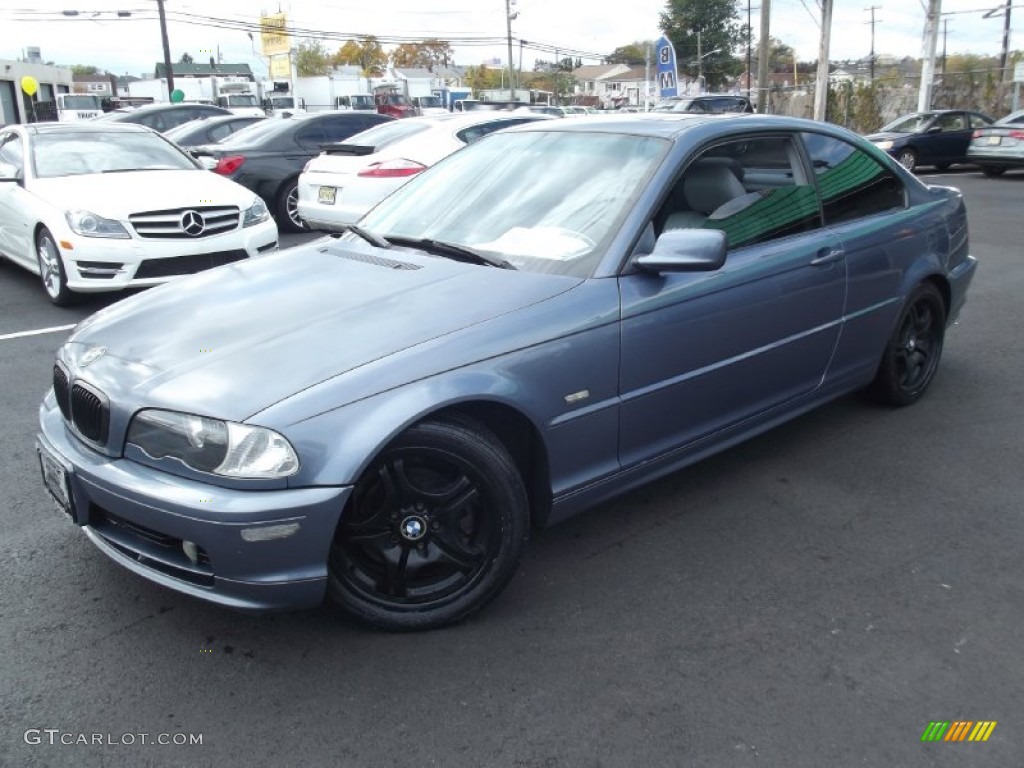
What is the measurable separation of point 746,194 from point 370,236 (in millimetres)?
1629

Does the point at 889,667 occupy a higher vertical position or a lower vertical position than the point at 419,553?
lower

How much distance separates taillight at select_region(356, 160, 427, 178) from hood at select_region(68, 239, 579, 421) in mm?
5789

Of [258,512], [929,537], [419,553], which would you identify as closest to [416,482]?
[419,553]

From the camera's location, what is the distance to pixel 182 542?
2.56 metres

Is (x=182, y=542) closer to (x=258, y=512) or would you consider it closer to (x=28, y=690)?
(x=258, y=512)

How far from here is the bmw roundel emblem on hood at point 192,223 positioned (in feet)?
23.2

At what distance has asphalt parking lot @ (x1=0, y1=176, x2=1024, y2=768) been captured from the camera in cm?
239

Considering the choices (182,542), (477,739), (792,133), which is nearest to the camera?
(477,739)

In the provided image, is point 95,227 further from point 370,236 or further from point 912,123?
point 912,123

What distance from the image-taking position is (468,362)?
2.76 metres

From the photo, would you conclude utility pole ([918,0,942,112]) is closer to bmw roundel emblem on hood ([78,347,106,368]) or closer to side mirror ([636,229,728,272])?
side mirror ([636,229,728,272])

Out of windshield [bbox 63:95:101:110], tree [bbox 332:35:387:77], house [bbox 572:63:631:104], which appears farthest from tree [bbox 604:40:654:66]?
windshield [bbox 63:95:101:110]

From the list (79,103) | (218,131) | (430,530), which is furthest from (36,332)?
(79,103)

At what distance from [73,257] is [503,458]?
5.34 metres
